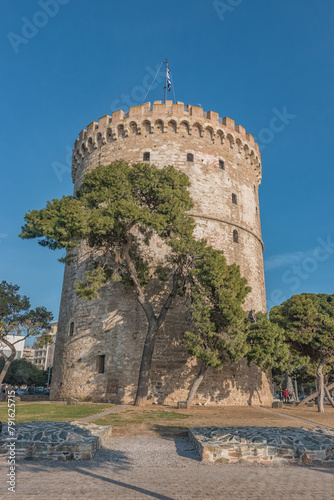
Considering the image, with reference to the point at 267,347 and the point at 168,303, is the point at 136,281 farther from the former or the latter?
the point at 267,347

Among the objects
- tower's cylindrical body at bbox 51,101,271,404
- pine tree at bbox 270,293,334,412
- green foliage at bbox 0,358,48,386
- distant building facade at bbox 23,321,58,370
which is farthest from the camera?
distant building facade at bbox 23,321,58,370

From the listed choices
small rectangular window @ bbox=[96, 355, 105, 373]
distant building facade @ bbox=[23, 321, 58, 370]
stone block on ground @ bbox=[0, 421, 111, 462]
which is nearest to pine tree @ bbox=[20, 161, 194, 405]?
small rectangular window @ bbox=[96, 355, 105, 373]

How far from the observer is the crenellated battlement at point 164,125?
19.9 m

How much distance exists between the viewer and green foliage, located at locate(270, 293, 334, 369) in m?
15.5

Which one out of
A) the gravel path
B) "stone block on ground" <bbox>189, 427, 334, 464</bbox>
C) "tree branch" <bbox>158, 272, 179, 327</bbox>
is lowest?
the gravel path

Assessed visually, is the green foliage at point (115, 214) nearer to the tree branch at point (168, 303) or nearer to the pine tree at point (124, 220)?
the pine tree at point (124, 220)

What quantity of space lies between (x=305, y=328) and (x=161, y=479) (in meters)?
12.3

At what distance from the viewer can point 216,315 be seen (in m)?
14.0

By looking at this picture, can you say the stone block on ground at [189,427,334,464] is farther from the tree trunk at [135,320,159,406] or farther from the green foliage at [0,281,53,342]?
the green foliage at [0,281,53,342]

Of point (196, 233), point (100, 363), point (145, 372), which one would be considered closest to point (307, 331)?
point (196, 233)

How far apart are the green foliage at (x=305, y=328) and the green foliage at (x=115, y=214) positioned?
5.59 m

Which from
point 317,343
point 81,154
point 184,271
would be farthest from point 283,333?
point 81,154

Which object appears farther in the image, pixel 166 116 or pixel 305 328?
pixel 166 116

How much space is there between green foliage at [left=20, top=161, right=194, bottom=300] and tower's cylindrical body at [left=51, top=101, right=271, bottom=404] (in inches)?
120
